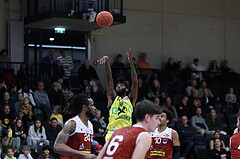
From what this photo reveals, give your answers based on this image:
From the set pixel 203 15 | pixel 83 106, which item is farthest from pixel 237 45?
pixel 83 106

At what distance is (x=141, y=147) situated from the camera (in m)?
5.10

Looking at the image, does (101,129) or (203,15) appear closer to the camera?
(101,129)

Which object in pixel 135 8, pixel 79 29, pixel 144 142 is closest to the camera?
pixel 144 142

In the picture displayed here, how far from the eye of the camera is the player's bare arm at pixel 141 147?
16.6 feet

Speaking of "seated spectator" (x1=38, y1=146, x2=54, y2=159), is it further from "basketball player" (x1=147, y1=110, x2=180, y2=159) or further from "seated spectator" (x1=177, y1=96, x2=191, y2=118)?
"seated spectator" (x1=177, y1=96, x2=191, y2=118)

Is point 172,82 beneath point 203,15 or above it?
beneath

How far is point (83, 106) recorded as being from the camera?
301 inches

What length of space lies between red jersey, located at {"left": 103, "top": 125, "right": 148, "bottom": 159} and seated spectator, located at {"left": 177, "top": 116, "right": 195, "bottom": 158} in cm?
1142

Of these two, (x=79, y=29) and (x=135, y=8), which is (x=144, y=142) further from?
(x=135, y=8)

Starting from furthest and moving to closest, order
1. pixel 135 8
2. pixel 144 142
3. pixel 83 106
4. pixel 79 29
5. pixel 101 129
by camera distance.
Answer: pixel 135 8 < pixel 79 29 < pixel 101 129 < pixel 83 106 < pixel 144 142

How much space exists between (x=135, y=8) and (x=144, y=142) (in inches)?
659

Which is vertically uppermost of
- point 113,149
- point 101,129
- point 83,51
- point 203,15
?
point 203,15

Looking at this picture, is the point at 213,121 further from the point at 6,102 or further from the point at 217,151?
the point at 6,102

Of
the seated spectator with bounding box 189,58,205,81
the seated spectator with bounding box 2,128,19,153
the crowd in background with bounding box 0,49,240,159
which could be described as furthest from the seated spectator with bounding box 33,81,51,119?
the seated spectator with bounding box 189,58,205,81
